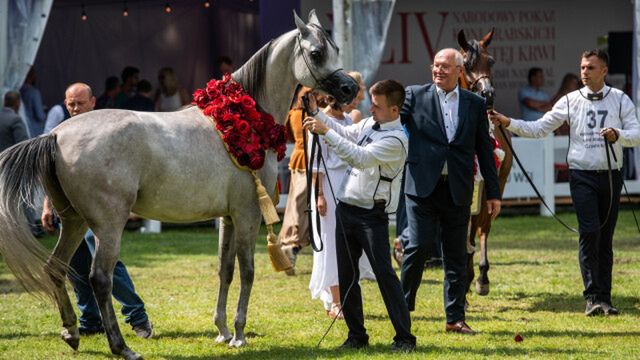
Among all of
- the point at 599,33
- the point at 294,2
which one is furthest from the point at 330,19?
the point at 599,33

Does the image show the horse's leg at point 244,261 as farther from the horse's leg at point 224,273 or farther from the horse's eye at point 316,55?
the horse's eye at point 316,55

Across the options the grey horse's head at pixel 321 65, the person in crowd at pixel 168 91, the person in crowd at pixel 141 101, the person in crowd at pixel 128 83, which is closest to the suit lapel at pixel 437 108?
the grey horse's head at pixel 321 65

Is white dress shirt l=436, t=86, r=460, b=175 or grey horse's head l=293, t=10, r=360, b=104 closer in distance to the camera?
grey horse's head l=293, t=10, r=360, b=104

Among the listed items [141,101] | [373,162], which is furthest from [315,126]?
[141,101]

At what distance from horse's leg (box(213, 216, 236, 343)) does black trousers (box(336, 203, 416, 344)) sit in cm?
94

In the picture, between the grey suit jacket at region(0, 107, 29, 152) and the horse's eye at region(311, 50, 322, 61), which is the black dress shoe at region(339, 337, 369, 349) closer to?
the horse's eye at region(311, 50, 322, 61)

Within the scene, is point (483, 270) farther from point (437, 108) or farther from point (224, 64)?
point (224, 64)

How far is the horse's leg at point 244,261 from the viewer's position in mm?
7914

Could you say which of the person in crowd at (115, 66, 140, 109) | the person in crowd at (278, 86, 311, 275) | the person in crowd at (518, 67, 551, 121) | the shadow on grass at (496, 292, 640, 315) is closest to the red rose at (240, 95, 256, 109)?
the shadow on grass at (496, 292, 640, 315)

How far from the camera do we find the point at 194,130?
7723 millimetres

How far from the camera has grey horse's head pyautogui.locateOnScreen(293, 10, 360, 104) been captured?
787cm

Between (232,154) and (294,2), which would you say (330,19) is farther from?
(232,154)

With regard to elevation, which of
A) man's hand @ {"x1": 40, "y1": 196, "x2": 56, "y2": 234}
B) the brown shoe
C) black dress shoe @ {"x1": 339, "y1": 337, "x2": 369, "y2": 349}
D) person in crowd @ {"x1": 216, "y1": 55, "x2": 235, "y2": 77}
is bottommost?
the brown shoe

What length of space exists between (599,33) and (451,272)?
1331 cm
